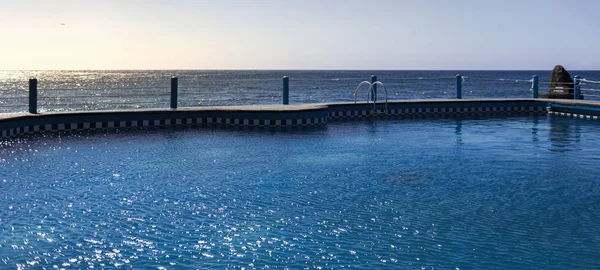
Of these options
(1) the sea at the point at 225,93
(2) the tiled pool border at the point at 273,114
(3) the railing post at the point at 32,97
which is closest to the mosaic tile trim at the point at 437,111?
(2) the tiled pool border at the point at 273,114

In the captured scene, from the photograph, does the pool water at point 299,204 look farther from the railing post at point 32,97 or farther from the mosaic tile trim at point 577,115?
the mosaic tile trim at point 577,115

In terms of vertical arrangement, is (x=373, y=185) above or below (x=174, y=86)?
below

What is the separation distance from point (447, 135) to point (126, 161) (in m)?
6.66

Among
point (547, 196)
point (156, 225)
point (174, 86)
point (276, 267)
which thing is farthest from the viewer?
point (174, 86)

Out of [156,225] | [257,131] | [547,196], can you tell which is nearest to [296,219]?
[156,225]

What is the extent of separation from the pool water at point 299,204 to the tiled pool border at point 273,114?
5.29ft

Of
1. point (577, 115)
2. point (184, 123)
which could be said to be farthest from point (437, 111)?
A: point (184, 123)

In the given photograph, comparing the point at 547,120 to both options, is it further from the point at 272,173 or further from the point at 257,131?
the point at 272,173

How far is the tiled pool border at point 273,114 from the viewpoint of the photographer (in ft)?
43.5

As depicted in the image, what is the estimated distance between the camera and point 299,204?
6438 mm

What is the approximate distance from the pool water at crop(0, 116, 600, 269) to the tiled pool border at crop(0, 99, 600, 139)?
5.29 feet

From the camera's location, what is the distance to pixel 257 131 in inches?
530

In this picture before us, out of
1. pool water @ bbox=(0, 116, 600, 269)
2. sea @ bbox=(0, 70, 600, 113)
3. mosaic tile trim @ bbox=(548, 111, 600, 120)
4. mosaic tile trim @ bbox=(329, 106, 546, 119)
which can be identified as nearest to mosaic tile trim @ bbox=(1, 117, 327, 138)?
sea @ bbox=(0, 70, 600, 113)

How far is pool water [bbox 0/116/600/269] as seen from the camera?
472cm
